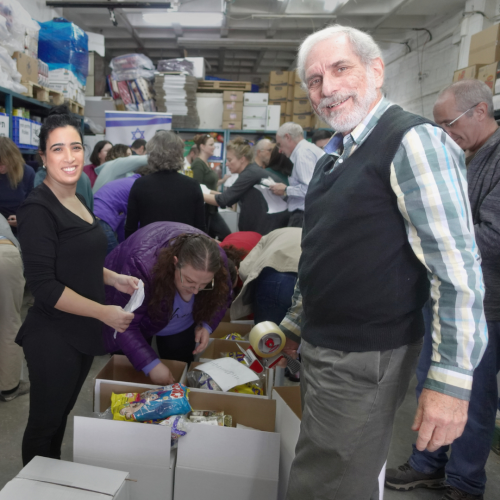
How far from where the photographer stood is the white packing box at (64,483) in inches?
44.9

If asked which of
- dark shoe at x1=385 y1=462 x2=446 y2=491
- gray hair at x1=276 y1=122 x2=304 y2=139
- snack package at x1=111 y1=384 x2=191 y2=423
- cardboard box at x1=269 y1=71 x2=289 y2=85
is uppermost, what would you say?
cardboard box at x1=269 y1=71 x2=289 y2=85

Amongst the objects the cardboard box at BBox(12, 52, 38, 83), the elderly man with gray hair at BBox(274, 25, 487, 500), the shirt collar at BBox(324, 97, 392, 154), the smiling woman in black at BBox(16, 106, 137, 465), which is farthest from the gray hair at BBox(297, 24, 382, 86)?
the cardboard box at BBox(12, 52, 38, 83)

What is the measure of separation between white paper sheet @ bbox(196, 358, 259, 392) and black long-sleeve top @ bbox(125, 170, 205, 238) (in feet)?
3.59

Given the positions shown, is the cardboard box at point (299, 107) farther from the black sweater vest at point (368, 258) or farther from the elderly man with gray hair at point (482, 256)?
the black sweater vest at point (368, 258)

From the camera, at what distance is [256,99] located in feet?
22.3

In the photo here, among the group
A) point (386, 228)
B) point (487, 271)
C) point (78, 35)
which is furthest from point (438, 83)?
point (386, 228)

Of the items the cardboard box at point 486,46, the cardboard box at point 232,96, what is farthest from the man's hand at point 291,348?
the cardboard box at point 232,96

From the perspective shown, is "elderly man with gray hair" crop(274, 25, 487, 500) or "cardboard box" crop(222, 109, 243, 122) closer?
"elderly man with gray hair" crop(274, 25, 487, 500)

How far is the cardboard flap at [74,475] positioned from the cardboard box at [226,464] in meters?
0.24

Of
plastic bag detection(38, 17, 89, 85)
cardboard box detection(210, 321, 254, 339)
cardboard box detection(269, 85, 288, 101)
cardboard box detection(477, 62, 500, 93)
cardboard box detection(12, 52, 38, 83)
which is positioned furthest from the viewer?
cardboard box detection(269, 85, 288, 101)

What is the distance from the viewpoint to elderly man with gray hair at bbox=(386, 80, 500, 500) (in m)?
1.45

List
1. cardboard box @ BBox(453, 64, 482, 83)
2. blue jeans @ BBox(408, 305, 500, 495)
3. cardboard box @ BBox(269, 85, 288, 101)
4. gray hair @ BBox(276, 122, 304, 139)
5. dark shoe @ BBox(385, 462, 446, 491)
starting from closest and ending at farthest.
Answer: blue jeans @ BBox(408, 305, 500, 495)
dark shoe @ BBox(385, 462, 446, 491)
gray hair @ BBox(276, 122, 304, 139)
cardboard box @ BBox(453, 64, 482, 83)
cardboard box @ BBox(269, 85, 288, 101)

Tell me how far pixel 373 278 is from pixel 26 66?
4.27m

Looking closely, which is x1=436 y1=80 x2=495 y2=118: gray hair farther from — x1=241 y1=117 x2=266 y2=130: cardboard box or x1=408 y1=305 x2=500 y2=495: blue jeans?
x1=241 y1=117 x2=266 y2=130: cardboard box
